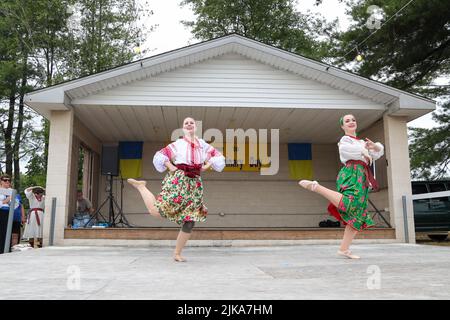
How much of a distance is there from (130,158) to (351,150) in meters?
9.19

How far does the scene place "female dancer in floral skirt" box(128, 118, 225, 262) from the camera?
13.6 feet

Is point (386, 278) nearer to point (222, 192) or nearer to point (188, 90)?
point (188, 90)

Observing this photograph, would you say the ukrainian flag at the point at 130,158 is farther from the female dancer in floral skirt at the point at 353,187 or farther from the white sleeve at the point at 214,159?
the female dancer in floral skirt at the point at 353,187

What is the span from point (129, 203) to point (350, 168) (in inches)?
373

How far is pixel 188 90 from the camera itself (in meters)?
8.53

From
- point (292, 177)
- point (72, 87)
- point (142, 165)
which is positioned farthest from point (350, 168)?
point (142, 165)

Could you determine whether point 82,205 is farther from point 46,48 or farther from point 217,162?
point 46,48

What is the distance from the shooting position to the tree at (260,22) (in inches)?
882

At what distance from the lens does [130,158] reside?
1247 cm

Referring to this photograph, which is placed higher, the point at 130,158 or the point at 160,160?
the point at 130,158

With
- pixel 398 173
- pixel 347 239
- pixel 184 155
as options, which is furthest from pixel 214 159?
pixel 398 173

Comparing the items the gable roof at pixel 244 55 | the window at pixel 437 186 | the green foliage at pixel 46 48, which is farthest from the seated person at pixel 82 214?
the green foliage at pixel 46 48

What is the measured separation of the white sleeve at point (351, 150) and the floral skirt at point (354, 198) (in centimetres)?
9

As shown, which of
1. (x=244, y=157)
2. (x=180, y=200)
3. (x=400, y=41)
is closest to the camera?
(x=180, y=200)
